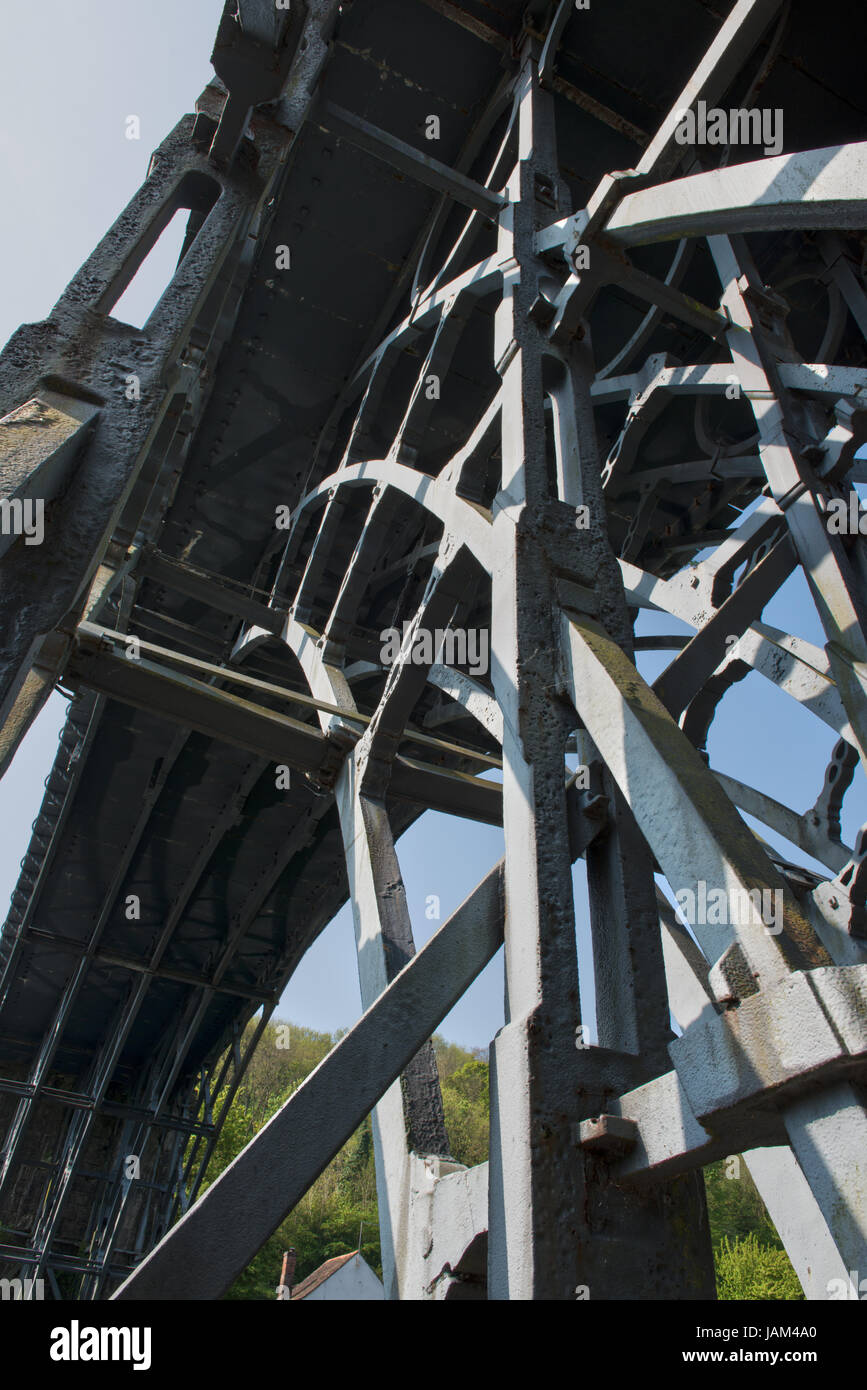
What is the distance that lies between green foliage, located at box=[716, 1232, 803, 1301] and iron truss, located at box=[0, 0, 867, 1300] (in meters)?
24.9

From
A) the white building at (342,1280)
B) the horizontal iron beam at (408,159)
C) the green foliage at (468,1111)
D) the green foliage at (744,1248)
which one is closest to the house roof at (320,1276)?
the white building at (342,1280)

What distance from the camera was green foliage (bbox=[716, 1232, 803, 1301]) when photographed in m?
29.9

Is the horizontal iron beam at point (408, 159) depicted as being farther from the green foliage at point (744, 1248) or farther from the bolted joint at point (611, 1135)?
the green foliage at point (744, 1248)

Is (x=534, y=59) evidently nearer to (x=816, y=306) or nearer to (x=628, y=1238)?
(x=816, y=306)

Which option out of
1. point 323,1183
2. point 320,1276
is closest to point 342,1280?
point 320,1276

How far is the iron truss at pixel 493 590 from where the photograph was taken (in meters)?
2.68

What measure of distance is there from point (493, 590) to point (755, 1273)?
115ft

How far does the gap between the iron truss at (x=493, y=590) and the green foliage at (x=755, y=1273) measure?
24863 mm

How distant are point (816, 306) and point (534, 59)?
11.0 ft

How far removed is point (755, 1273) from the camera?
30641mm

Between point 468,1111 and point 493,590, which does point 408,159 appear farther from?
point 468,1111
